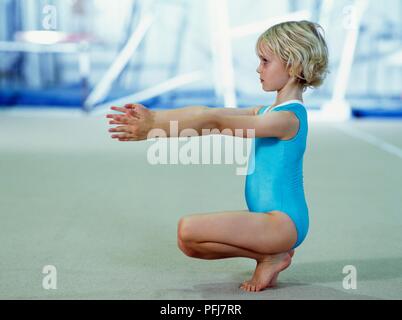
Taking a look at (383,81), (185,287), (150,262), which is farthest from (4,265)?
(383,81)

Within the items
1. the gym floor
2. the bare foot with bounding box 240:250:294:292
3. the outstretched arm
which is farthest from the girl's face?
the gym floor

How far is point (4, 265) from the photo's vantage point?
263cm

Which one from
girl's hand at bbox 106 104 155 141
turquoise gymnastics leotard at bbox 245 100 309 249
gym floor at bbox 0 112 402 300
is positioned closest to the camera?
girl's hand at bbox 106 104 155 141

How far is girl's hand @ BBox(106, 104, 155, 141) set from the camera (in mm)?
2137

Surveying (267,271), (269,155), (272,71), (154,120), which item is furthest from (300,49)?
(267,271)

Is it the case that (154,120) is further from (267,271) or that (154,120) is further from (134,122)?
(267,271)

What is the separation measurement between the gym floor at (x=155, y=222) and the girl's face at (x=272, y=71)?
648 mm

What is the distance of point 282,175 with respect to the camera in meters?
2.29

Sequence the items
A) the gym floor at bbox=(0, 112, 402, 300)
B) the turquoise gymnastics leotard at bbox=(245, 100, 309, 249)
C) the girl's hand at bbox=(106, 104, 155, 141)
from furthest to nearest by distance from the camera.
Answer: the gym floor at bbox=(0, 112, 402, 300), the turquoise gymnastics leotard at bbox=(245, 100, 309, 249), the girl's hand at bbox=(106, 104, 155, 141)

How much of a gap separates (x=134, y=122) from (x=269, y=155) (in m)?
0.45

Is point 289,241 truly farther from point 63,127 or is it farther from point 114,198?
point 63,127

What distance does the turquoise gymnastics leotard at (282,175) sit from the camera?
2.29 meters

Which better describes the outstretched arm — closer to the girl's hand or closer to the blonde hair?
the girl's hand

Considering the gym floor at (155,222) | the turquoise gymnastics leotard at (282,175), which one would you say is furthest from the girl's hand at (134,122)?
the gym floor at (155,222)
